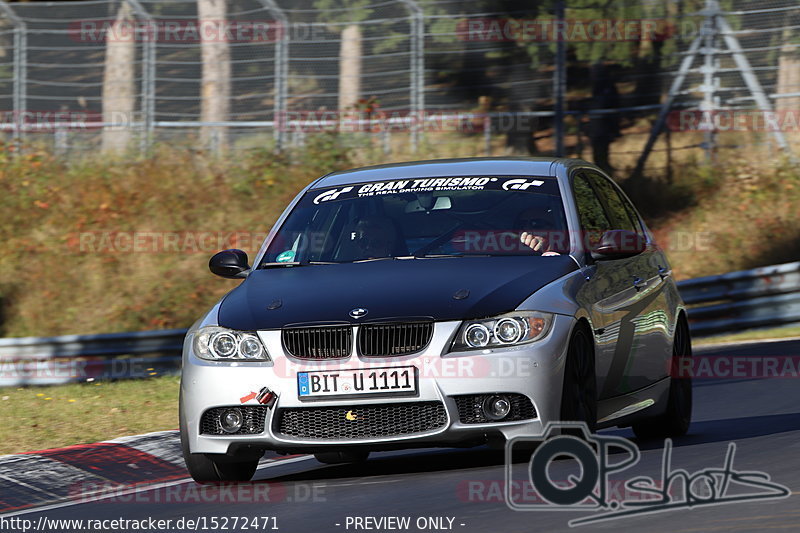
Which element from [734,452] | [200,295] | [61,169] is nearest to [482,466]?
[734,452]

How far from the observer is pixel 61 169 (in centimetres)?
2475

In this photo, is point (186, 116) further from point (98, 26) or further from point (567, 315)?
point (567, 315)

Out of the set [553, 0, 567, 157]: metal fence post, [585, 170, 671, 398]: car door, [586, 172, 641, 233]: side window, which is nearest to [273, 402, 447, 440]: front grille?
[585, 170, 671, 398]: car door

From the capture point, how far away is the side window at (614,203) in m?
9.48

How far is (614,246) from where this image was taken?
8.29m

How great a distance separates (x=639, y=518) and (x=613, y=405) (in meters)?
1.94

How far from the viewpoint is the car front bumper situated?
726 centimetres

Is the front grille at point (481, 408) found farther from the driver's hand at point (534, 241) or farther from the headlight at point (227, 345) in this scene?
the driver's hand at point (534, 241)

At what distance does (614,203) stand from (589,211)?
0.80 meters

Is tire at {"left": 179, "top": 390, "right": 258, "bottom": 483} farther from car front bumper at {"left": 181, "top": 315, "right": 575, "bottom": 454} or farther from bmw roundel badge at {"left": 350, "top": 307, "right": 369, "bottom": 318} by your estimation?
bmw roundel badge at {"left": 350, "top": 307, "right": 369, "bottom": 318}

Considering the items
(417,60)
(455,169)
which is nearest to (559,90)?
(417,60)

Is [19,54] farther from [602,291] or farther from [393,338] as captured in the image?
[393,338]

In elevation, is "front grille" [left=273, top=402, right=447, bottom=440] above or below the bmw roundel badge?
below

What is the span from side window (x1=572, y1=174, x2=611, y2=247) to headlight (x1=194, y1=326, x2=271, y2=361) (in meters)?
2.04
